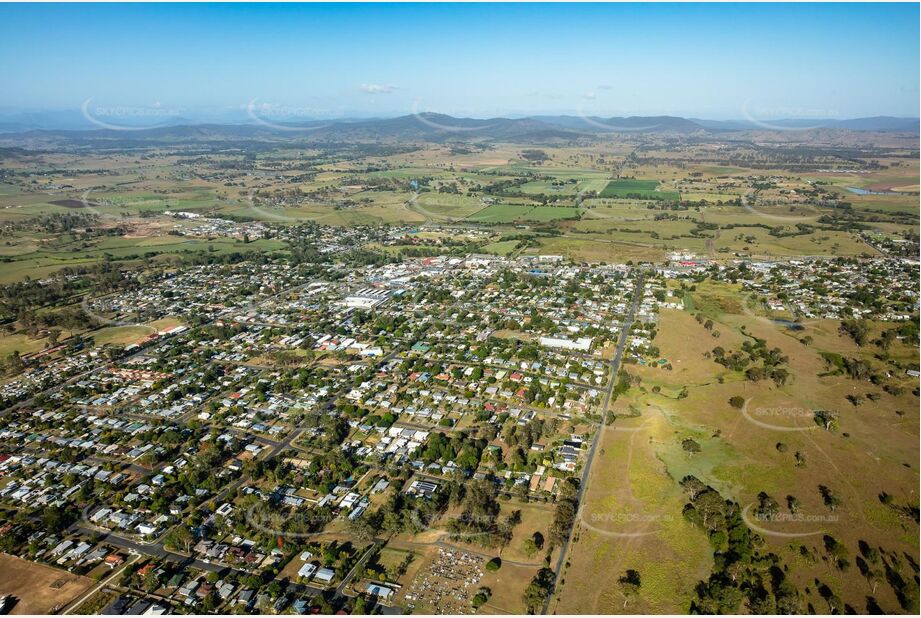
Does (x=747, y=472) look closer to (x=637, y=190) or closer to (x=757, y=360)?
(x=757, y=360)

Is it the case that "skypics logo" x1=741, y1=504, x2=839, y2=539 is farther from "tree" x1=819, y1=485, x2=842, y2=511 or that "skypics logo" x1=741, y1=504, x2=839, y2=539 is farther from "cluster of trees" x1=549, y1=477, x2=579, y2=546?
"cluster of trees" x1=549, y1=477, x2=579, y2=546

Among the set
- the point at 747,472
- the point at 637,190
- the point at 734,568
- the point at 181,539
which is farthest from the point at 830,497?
the point at 637,190

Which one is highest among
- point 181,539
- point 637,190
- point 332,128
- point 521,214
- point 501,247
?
point 332,128

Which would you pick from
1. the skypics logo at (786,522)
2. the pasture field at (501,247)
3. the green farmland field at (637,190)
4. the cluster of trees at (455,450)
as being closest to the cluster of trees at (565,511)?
A: the cluster of trees at (455,450)

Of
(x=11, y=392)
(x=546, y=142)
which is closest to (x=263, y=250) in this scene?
(x=11, y=392)

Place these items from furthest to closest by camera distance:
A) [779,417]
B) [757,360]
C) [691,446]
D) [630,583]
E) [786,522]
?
[757,360] → [779,417] → [691,446] → [786,522] → [630,583]

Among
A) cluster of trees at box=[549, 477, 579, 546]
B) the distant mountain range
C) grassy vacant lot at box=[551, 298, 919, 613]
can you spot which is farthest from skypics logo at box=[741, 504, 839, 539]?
the distant mountain range

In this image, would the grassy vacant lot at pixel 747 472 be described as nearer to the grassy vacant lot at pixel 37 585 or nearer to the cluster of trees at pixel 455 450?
the cluster of trees at pixel 455 450
